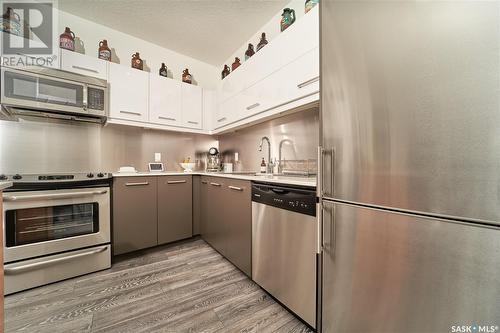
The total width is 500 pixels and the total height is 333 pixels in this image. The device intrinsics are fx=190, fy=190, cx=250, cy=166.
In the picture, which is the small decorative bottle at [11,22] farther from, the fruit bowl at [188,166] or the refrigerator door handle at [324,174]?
the refrigerator door handle at [324,174]

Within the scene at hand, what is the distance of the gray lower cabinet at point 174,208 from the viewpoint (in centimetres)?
215

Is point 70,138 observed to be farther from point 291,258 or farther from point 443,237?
point 443,237

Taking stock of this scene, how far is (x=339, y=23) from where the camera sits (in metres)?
0.89

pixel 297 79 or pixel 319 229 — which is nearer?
pixel 319 229

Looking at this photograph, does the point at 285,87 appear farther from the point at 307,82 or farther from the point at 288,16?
the point at 288,16

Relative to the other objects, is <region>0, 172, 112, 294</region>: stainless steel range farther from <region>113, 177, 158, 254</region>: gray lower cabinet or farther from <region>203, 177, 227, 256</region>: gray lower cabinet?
<region>203, 177, 227, 256</region>: gray lower cabinet

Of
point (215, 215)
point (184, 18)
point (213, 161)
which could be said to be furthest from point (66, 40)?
point (215, 215)

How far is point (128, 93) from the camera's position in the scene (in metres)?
2.14

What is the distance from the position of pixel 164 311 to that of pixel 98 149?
1.75m

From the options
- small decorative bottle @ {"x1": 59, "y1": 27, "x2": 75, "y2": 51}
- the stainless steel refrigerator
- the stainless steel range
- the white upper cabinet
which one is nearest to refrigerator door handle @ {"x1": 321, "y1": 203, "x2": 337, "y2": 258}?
the stainless steel refrigerator

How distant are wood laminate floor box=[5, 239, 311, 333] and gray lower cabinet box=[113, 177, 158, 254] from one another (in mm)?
232

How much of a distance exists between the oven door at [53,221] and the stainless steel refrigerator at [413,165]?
1.95 m

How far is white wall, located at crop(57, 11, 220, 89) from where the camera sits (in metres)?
2.11

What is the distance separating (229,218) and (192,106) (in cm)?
168
